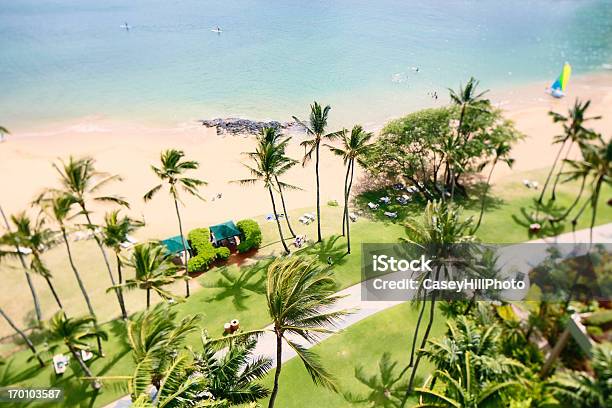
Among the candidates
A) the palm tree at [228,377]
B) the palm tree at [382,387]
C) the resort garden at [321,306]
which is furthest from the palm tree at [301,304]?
the palm tree at [382,387]

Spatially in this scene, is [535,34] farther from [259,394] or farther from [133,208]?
[259,394]

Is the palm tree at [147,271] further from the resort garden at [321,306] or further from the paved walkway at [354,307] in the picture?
the paved walkway at [354,307]

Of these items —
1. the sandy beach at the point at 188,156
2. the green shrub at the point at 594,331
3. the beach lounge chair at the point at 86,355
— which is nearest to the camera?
the green shrub at the point at 594,331

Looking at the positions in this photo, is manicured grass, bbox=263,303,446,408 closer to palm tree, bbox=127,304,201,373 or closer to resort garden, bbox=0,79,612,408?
resort garden, bbox=0,79,612,408

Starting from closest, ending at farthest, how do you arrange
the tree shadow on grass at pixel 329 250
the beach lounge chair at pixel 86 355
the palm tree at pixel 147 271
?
the palm tree at pixel 147 271 → the beach lounge chair at pixel 86 355 → the tree shadow on grass at pixel 329 250

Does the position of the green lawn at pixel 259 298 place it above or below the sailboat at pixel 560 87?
below

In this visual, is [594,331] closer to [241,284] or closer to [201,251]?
[241,284]

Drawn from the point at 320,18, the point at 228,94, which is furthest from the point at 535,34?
the point at 228,94
